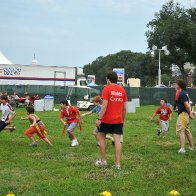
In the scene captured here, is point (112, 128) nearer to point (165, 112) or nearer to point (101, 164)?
point (101, 164)

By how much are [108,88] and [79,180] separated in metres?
1.93

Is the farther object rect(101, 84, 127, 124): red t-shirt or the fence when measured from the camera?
the fence

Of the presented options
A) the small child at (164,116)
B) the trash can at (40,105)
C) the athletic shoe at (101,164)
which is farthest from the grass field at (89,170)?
the trash can at (40,105)

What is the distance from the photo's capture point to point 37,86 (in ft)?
131

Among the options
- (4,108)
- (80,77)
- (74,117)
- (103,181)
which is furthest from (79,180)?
(80,77)

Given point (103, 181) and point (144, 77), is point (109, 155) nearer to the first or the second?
point (103, 181)

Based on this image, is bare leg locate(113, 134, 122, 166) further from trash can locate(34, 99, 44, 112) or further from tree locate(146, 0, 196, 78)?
tree locate(146, 0, 196, 78)

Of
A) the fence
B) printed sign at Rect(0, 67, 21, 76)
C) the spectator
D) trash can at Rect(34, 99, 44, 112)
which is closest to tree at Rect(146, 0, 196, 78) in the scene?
the fence

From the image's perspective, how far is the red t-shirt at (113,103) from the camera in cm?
845

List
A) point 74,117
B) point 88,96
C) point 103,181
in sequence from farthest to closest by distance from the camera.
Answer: point 88,96 < point 74,117 < point 103,181

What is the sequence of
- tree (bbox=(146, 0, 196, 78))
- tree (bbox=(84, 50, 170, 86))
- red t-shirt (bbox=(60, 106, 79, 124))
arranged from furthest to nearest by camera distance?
tree (bbox=(84, 50, 170, 86)), tree (bbox=(146, 0, 196, 78)), red t-shirt (bbox=(60, 106, 79, 124))

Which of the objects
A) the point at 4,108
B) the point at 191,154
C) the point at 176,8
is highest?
the point at 176,8

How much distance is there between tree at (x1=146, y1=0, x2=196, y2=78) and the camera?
51.5 metres

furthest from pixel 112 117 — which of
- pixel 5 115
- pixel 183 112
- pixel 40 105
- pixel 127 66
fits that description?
pixel 127 66
